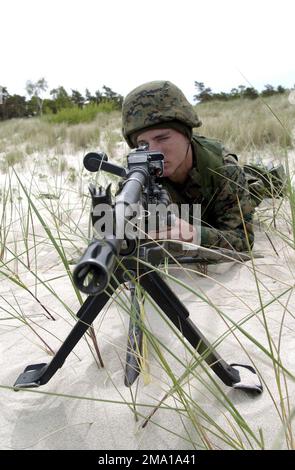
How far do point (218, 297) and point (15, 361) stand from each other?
34.8 inches

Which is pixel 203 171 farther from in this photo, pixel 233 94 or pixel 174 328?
pixel 233 94

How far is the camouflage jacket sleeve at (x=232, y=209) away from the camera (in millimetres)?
2086

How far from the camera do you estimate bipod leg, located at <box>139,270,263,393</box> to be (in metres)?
1.00

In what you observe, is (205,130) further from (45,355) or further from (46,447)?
(46,447)

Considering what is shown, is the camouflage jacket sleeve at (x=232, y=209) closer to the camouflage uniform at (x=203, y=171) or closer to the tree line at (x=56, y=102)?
the camouflage uniform at (x=203, y=171)

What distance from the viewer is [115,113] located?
1005 cm

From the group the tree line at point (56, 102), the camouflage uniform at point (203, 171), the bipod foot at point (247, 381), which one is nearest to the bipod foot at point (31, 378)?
the bipod foot at point (247, 381)

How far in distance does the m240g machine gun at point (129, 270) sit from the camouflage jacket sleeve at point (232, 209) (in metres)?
0.91

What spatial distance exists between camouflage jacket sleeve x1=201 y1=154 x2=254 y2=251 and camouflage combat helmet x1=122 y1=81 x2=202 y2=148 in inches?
15.1

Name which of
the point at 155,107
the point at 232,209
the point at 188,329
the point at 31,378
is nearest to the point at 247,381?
the point at 188,329

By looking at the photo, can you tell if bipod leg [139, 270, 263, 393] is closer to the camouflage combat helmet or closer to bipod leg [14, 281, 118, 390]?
bipod leg [14, 281, 118, 390]

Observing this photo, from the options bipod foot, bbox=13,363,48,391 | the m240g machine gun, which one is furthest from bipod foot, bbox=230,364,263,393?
bipod foot, bbox=13,363,48,391

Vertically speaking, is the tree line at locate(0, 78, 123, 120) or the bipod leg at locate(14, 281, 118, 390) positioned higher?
the tree line at locate(0, 78, 123, 120)

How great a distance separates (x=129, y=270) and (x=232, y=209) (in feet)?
4.38
